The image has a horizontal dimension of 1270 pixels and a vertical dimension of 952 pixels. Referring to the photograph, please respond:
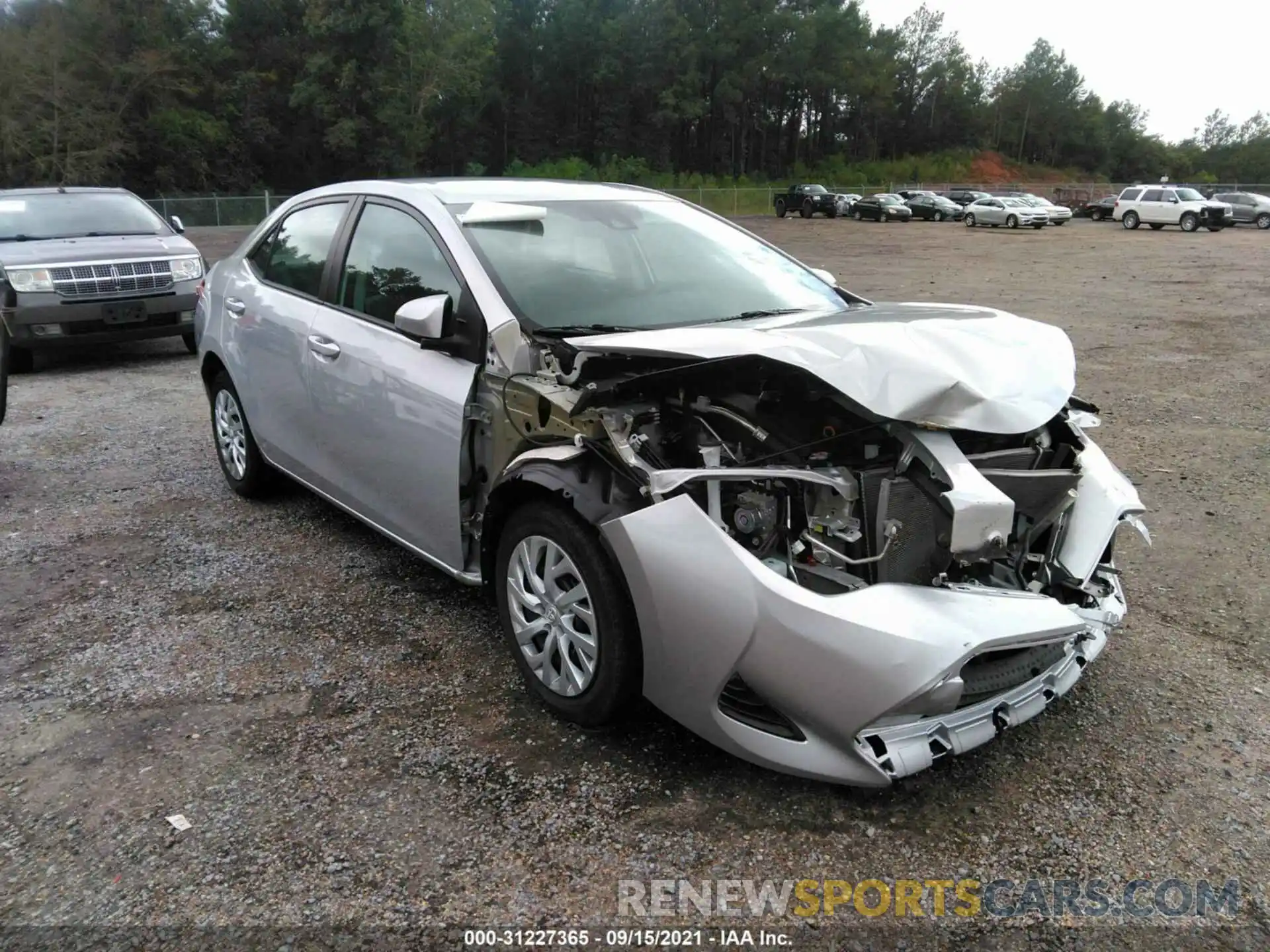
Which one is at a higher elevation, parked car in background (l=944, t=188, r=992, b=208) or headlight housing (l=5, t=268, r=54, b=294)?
parked car in background (l=944, t=188, r=992, b=208)

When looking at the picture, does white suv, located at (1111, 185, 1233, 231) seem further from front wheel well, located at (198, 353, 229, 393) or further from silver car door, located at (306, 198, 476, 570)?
silver car door, located at (306, 198, 476, 570)

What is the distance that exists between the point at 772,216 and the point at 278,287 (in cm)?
4679

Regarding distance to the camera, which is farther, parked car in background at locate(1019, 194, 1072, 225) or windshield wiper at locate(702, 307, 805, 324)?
parked car in background at locate(1019, 194, 1072, 225)

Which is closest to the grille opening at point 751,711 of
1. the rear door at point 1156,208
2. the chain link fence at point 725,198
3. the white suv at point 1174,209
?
the chain link fence at point 725,198

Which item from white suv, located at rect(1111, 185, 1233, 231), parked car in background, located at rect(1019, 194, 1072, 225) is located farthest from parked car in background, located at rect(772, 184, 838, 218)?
white suv, located at rect(1111, 185, 1233, 231)

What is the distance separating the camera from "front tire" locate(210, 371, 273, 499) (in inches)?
194

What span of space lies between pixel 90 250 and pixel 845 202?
42359 millimetres

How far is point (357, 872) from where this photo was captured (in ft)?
7.84

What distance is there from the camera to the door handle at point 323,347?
387 centimetres

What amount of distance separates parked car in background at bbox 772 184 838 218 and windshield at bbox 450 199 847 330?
44.6 metres

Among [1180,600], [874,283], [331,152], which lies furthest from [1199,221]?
[331,152]

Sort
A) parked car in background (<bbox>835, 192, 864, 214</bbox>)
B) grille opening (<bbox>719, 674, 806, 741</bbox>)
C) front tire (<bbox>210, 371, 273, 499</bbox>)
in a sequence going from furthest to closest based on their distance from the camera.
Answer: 1. parked car in background (<bbox>835, 192, 864, 214</bbox>)
2. front tire (<bbox>210, 371, 273, 499</bbox>)
3. grille opening (<bbox>719, 674, 806, 741</bbox>)

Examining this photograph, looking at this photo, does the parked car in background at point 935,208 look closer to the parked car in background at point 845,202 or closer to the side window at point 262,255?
the parked car in background at point 845,202

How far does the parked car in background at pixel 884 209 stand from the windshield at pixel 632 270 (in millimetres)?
42129
